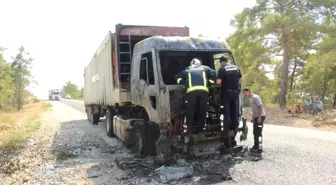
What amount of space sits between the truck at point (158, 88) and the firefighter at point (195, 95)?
182mm

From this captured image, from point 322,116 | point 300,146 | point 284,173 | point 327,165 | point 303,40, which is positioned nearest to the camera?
point 284,173

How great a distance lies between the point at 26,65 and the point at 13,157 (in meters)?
41.0

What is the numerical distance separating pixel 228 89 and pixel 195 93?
30.2 inches

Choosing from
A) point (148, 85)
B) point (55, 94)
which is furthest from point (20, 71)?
point (148, 85)

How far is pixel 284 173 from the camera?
5.30m

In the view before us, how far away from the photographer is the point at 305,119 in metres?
15.9

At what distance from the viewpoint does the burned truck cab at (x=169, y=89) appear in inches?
233

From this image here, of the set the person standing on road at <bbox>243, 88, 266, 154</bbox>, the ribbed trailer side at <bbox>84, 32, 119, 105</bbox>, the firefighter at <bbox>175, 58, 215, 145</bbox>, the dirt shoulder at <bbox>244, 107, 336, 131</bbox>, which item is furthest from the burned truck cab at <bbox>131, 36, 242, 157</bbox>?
the dirt shoulder at <bbox>244, 107, 336, 131</bbox>

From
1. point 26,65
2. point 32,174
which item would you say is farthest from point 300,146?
point 26,65

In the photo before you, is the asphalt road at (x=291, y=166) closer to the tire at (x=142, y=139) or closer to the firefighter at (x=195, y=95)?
the firefighter at (x=195, y=95)

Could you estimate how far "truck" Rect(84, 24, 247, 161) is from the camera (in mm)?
5969

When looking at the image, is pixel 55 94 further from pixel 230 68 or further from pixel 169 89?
pixel 230 68

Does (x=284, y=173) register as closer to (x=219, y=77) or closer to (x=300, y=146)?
(x=219, y=77)

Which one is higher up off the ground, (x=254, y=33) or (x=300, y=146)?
(x=254, y=33)
